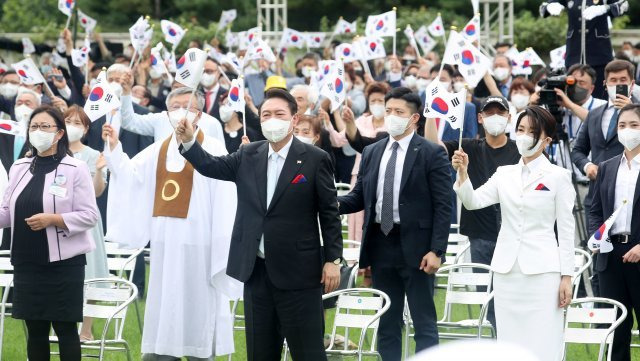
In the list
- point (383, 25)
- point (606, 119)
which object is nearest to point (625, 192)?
point (606, 119)

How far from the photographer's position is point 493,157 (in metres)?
9.74

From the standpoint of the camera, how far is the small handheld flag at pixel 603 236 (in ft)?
26.8

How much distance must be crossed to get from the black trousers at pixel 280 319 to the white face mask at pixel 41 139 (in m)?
1.81

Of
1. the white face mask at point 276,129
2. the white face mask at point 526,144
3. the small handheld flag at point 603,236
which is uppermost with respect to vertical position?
the white face mask at point 276,129

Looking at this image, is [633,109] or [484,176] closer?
[633,109]

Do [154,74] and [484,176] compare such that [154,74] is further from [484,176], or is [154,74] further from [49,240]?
[49,240]

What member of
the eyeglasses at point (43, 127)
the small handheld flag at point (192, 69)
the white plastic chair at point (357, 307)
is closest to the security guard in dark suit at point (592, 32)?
the white plastic chair at point (357, 307)

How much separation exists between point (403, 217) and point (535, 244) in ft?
3.68

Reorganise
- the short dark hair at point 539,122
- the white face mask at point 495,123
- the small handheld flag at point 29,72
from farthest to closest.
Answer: the small handheld flag at point 29,72 → the white face mask at point 495,123 → the short dark hair at point 539,122

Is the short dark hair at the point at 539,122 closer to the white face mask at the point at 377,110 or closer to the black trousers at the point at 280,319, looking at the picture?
the black trousers at the point at 280,319

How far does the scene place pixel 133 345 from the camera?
10.0m

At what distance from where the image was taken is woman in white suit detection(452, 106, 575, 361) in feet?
24.0

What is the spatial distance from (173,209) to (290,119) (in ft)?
4.41

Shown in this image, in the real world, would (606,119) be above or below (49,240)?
above
